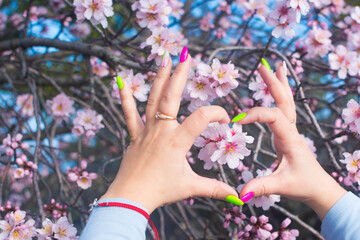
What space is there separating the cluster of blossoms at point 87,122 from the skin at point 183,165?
1.04m

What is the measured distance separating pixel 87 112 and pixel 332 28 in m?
2.55

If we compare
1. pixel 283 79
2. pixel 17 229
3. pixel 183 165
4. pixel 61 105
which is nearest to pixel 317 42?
pixel 283 79

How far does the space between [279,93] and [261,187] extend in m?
0.38

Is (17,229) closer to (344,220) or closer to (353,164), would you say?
(344,220)

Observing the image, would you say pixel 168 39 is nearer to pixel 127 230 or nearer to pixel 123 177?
pixel 123 177

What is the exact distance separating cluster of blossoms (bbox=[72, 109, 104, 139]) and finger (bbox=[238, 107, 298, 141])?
1.27 meters

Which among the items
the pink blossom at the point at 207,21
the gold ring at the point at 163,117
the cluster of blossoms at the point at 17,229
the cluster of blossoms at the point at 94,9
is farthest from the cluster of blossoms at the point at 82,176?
the pink blossom at the point at 207,21

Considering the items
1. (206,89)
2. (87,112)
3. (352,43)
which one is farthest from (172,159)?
(352,43)

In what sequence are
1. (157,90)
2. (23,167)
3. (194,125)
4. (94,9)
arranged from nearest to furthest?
(194,125), (157,90), (94,9), (23,167)

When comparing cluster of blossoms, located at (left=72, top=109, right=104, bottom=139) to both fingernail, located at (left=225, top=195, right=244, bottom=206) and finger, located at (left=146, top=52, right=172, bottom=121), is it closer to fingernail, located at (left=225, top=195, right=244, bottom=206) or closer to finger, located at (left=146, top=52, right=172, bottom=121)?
finger, located at (left=146, top=52, right=172, bottom=121)

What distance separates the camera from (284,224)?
4.91ft

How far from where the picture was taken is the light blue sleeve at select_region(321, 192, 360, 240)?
99 centimetres

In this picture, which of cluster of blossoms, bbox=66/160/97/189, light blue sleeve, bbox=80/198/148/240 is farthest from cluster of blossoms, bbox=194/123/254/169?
cluster of blossoms, bbox=66/160/97/189

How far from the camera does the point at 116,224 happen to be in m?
0.88
